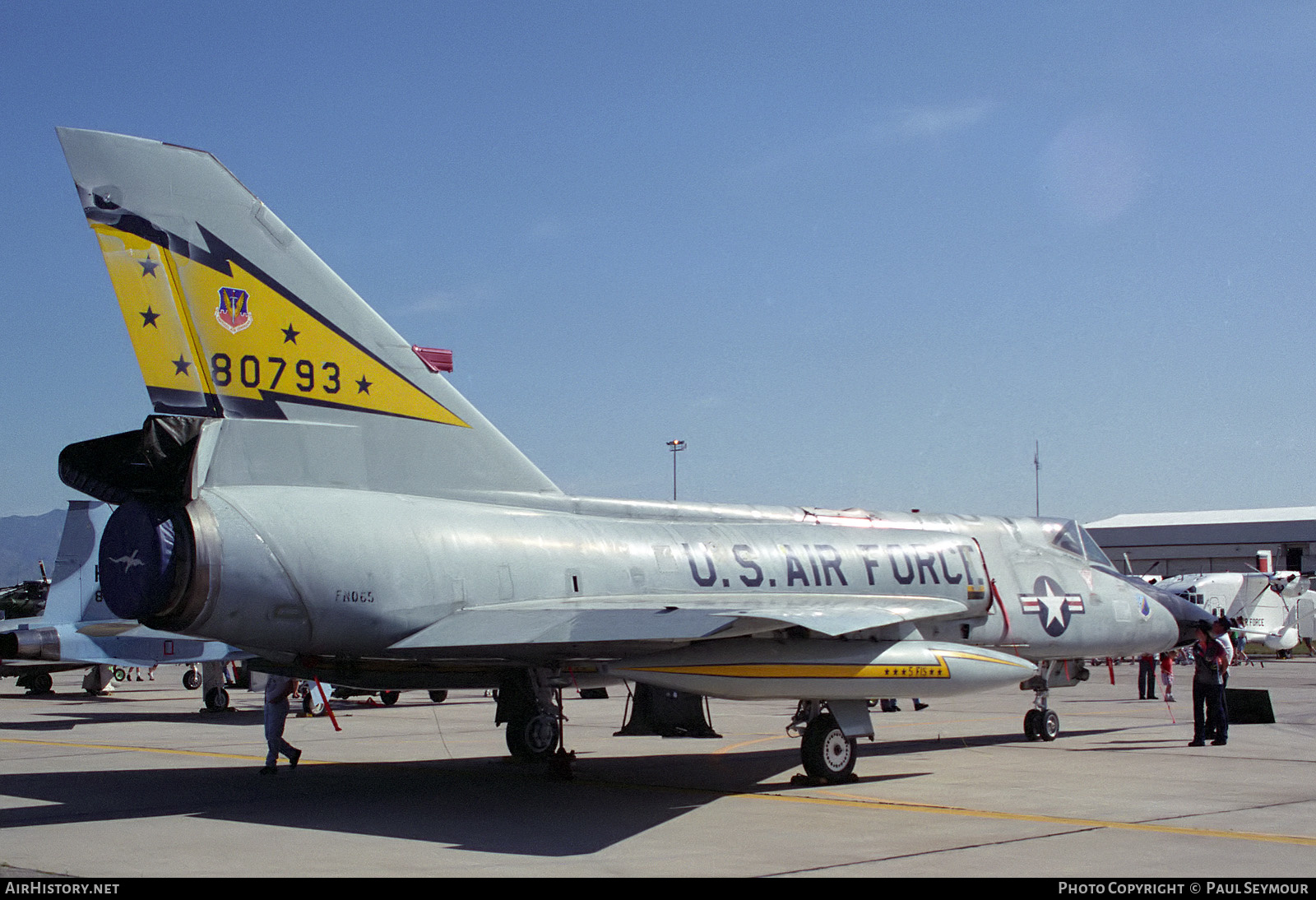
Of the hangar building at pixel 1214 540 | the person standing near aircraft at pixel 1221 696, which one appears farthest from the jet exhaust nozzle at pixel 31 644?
the hangar building at pixel 1214 540

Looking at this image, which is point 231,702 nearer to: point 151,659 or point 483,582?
point 151,659

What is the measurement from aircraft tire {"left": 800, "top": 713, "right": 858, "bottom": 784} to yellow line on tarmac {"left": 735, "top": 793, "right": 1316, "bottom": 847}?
24.6 inches

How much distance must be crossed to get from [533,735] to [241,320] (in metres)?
5.64

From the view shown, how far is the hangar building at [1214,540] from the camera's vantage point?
236 ft

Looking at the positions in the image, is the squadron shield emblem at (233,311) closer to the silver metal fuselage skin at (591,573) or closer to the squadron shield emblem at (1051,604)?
the silver metal fuselage skin at (591,573)

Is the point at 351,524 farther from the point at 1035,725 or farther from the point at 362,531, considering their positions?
the point at 1035,725

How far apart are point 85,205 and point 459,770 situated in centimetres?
708

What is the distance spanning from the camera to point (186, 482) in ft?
32.0

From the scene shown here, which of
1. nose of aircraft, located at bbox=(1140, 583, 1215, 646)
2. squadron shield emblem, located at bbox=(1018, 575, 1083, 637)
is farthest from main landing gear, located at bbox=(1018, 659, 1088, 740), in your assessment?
nose of aircraft, located at bbox=(1140, 583, 1215, 646)

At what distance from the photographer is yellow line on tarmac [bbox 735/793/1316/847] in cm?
844

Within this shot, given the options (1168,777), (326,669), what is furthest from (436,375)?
(1168,777)

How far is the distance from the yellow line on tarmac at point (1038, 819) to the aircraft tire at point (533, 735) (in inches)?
130

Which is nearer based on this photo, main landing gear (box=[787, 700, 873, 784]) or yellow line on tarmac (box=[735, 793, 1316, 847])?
yellow line on tarmac (box=[735, 793, 1316, 847])

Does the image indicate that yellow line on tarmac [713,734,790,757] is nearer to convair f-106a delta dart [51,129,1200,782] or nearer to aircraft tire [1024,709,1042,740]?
aircraft tire [1024,709,1042,740]
